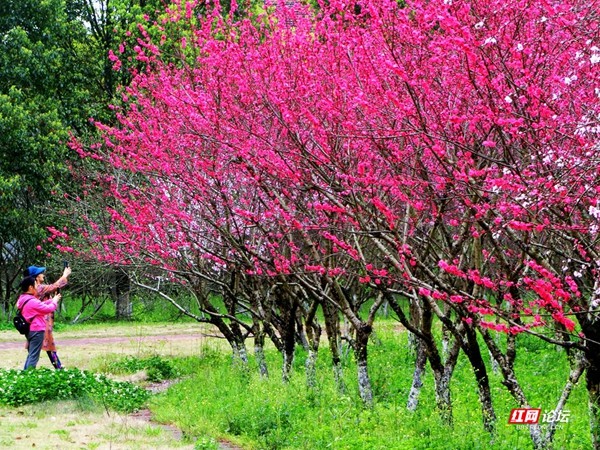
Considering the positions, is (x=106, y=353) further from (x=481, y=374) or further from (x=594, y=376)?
(x=594, y=376)

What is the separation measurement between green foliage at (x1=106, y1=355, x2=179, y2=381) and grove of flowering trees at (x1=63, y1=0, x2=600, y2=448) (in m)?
3.52

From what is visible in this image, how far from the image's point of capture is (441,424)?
925 cm

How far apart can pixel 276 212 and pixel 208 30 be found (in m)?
3.06

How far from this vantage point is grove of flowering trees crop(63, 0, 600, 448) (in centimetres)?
647

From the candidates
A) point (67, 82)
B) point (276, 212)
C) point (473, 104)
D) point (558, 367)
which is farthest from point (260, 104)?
point (67, 82)

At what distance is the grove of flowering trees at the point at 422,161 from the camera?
6473mm

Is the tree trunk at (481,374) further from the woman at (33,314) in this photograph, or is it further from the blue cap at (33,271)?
the blue cap at (33,271)

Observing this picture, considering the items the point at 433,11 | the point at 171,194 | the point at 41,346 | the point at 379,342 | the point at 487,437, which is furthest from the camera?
the point at 379,342

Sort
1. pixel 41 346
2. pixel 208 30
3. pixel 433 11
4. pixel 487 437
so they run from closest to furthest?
pixel 433 11, pixel 487 437, pixel 208 30, pixel 41 346

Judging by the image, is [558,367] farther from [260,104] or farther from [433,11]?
[433,11]

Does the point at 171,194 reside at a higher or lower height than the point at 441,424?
higher

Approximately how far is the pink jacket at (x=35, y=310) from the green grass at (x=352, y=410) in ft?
6.91

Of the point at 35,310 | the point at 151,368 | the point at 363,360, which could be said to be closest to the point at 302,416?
the point at 363,360

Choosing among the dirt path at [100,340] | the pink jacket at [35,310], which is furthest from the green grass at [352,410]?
the dirt path at [100,340]
